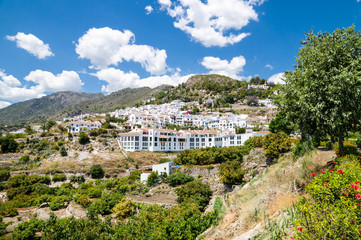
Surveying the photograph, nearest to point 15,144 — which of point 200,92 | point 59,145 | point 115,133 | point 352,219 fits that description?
point 59,145

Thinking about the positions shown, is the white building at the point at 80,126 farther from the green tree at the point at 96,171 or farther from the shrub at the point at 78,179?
the green tree at the point at 96,171

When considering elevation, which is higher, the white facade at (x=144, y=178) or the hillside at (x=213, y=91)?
the hillside at (x=213, y=91)

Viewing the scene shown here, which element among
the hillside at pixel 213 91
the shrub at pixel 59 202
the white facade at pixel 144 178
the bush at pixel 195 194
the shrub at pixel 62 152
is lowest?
the shrub at pixel 59 202

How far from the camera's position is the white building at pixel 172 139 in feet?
157

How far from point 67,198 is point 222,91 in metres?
112

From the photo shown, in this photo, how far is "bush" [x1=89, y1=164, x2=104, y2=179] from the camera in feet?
115

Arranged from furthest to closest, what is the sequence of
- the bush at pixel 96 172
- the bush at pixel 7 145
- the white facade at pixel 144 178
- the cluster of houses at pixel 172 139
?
the cluster of houses at pixel 172 139 < the bush at pixel 7 145 < the bush at pixel 96 172 < the white facade at pixel 144 178

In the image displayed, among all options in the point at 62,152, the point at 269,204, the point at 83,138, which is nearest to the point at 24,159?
the point at 62,152

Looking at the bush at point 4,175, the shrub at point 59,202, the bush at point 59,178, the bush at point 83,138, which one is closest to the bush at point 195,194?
the shrub at point 59,202

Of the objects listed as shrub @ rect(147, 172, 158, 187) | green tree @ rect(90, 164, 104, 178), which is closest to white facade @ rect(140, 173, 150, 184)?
shrub @ rect(147, 172, 158, 187)

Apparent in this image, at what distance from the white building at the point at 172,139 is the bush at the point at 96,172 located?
40.2 feet

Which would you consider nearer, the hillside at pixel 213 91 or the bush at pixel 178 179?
the bush at pixel 178 179

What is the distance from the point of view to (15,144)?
4684cm

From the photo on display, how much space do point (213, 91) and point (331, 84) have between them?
120 metres
